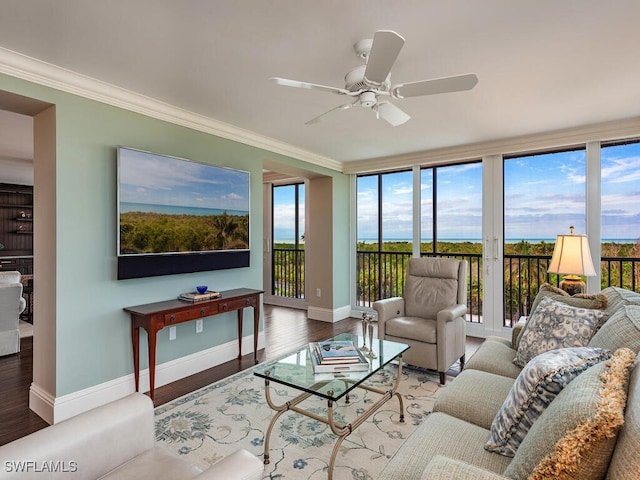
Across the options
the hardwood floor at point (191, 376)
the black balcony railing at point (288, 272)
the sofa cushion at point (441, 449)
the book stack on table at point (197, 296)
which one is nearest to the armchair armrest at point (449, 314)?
the hardwood floor at point (191, 376)

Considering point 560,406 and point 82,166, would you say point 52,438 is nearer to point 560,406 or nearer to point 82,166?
point 560,406

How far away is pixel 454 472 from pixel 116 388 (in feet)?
9.04

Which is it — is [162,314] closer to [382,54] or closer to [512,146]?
[382,54]

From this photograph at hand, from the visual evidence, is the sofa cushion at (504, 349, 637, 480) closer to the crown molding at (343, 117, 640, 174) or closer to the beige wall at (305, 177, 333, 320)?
the crown molding at (343, 117, 640, 174)

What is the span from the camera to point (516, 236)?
4492 millimetres

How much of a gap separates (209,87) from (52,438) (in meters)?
2.43

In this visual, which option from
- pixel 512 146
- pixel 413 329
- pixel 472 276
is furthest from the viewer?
pixel 472 276

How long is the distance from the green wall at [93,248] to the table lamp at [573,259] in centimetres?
338

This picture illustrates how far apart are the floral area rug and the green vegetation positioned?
4.15 ft

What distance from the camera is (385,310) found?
3496 mm

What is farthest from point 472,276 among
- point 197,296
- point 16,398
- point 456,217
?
point 16,398

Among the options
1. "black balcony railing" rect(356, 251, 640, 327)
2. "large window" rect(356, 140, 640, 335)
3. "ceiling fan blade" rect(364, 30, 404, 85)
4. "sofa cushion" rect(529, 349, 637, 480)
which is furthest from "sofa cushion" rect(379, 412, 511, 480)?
"black balcony railing" rect(356, 251, 640, 327)

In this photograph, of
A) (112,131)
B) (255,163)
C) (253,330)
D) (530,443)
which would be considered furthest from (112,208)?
(530,443)

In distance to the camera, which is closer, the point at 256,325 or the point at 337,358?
the point at 337,358
